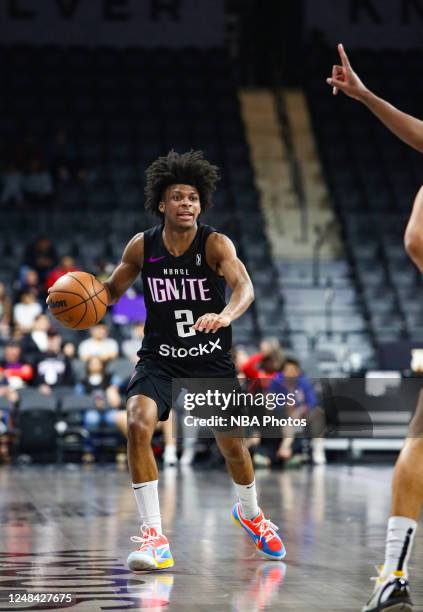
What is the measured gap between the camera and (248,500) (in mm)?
6207

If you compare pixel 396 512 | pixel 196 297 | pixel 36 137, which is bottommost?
pixel 396 512

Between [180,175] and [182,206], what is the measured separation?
176 mm

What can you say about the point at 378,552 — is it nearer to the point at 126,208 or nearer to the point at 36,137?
the point at 126,208

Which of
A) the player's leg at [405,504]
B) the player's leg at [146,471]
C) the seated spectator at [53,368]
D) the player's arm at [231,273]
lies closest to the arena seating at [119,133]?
the seated spectator at [53,368]

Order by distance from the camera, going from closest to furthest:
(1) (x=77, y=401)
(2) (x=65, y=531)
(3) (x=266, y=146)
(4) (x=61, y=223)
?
(2) (x=65, y=531)
(1) (x=77, y=401)
(4) (x=61, y=223)
(3) (x=266, y=146)

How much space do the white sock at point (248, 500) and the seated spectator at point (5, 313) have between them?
841 centimetres

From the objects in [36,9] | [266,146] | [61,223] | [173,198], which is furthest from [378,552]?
[36,9]

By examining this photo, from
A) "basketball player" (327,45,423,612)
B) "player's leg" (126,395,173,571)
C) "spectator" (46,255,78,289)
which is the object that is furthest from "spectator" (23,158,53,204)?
"basketball player" (327,45,423,612)

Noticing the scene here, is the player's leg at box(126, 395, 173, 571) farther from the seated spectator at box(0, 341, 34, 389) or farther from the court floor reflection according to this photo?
the seated spectator at box(0, 341, 34, 389)

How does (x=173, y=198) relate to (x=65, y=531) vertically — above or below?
above

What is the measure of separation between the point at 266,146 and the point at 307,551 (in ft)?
50.6

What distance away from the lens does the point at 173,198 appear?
6.07 metres

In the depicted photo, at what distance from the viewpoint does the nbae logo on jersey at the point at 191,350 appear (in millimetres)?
5988

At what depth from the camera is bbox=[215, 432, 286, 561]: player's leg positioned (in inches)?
236
